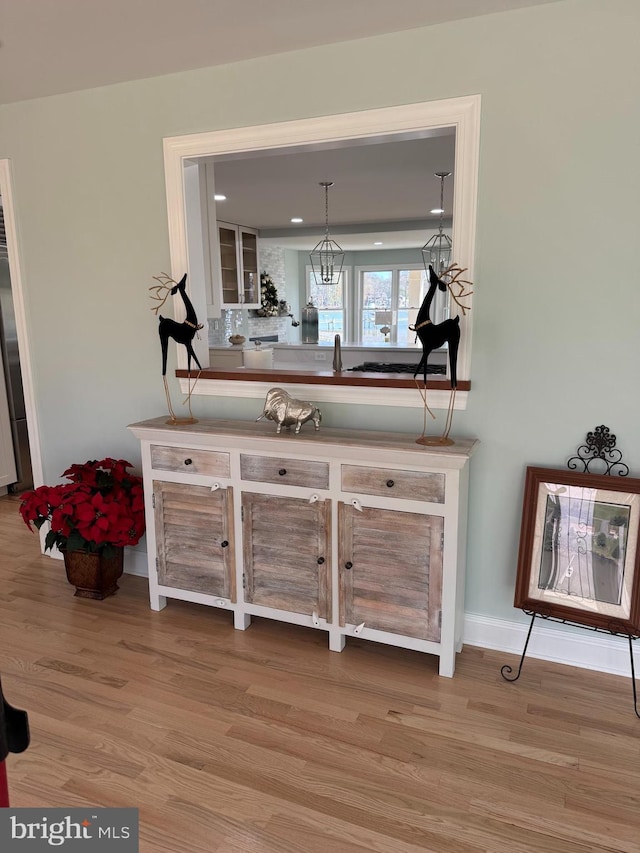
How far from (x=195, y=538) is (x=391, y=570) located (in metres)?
0.97

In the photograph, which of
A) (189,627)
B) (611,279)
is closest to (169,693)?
(189,627)

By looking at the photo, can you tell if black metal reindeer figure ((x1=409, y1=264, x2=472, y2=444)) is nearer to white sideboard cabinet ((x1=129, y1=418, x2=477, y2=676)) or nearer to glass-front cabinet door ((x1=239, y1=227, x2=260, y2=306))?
white sideboard cabinet ((x1=129, y1=418, x2=477, y2=676))

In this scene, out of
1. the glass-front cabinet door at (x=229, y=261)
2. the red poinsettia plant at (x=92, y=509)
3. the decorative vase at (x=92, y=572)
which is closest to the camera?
the red poinsettia plant at (x=92, y=509)

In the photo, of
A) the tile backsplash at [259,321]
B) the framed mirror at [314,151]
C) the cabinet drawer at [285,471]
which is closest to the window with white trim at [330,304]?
the tile backsplash at [259,321]

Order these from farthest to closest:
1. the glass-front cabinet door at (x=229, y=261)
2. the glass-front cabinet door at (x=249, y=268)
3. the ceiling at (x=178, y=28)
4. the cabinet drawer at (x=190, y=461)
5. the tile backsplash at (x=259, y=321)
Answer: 1. the tile backsplash at (x=259, y=321)
2. the glass-front cabinet door at (x=249, y=268)
3. the glass-front cabinet door at (x=229, y=261)
4. the cabinet drawer at (x=190, y=461)
5. the ceiling at (x=178, y=28)

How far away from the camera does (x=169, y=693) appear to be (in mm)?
2381

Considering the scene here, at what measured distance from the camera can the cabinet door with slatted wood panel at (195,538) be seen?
9.19ft

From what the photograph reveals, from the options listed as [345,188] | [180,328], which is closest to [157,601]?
[180,328]

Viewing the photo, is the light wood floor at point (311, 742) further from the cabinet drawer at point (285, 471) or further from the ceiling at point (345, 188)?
the ceiling at point (345, 188)

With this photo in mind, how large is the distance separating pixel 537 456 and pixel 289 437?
105 cm

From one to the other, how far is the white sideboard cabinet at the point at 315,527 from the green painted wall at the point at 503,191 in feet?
0.94

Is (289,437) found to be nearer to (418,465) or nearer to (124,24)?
(418,465)

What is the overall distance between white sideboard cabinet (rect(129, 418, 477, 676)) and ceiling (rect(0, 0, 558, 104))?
1628 mm

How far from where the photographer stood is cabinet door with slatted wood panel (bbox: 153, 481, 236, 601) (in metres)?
2.80
